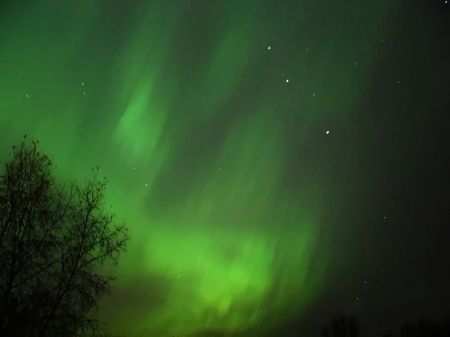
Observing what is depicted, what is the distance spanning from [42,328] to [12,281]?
1956 mm

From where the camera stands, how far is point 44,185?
15.4 m

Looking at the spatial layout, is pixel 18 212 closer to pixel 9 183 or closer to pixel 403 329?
pixel 9 183

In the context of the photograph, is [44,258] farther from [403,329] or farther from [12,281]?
[403,329]

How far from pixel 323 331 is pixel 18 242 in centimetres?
7915

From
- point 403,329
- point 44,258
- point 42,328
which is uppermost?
point 403,329

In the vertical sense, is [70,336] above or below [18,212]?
below

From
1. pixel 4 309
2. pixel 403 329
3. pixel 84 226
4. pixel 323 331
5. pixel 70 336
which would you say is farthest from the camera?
pixel 323 331

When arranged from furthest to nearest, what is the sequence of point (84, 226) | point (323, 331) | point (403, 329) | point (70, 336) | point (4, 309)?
point (323, 331) < point (403, 329) < point (84, 226) < point (70, 336) < point (4, 309)

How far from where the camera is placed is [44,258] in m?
15.3

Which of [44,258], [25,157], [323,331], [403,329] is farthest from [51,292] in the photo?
[323,331]

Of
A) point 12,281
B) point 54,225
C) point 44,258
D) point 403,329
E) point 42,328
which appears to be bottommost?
point 42,328

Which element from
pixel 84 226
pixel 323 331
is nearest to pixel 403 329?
pixel 323 331

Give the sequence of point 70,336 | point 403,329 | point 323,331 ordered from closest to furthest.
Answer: point 70,336
point 403,329
point 323,331

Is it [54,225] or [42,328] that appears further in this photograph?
[54,225]
